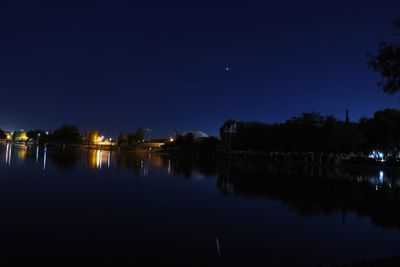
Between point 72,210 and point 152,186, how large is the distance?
882 centimetres

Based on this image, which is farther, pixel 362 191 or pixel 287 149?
pixel 287 149

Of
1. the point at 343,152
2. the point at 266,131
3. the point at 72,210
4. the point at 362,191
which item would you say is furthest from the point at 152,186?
the point at 266,131

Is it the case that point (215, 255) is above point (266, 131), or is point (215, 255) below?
below

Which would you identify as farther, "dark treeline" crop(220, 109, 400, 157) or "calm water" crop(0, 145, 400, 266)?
"dark treeline" crop(220, 109, 400, 157)

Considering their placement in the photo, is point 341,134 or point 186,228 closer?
point 186,228

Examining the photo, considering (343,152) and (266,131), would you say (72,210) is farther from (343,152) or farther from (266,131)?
(266,131)

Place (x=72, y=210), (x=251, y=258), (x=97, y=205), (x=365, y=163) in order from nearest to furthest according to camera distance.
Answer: (x=251, y=258)
(x=72, y=210)
(x=97, y=205)
(x=365, y=163)

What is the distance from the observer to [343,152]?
6738 centimetres

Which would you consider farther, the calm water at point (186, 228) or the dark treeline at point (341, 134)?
the dark treeline at point (341, 134)

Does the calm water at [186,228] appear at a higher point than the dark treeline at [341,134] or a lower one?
lower

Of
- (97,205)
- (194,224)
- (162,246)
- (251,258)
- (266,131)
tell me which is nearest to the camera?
(251,258)

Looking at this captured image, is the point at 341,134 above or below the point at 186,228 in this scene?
above

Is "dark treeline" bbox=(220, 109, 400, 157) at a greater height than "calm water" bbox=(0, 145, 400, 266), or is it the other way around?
"dark treeline" bbox=(220, 109, 400, 157)

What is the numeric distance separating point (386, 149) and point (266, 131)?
897 inches
